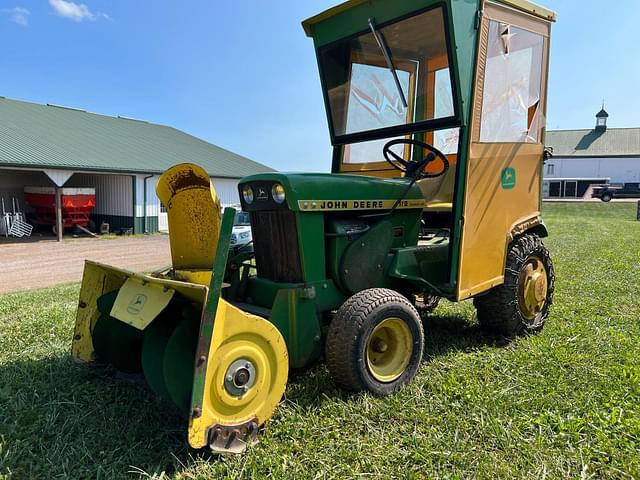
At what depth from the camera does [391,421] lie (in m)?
2.82

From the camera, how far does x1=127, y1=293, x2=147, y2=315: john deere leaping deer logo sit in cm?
272

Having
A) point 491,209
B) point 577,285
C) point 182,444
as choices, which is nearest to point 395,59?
point 491,209

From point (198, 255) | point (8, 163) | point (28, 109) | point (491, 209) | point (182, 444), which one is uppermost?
Answer: point (28, 109)

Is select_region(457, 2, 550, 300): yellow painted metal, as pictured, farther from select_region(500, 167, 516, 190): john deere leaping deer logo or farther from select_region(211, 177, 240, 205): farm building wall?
select_region(211, 177, 240, 205): farm building wall

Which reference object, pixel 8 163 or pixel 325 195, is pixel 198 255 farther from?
pixel 8 163

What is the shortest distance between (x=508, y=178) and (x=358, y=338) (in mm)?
1974

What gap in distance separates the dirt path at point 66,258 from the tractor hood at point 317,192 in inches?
251

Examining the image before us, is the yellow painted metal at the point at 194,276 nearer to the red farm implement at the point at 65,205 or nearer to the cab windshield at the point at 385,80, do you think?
the cab windshield at the point at 385,80

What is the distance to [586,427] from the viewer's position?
2742 millimetres

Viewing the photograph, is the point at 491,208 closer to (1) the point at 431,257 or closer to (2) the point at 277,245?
(1) the point at 431,257

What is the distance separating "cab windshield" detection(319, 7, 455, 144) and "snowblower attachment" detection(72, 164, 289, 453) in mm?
1525

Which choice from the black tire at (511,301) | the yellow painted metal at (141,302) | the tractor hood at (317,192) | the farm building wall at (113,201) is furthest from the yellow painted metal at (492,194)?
the farm building wall at (113,201)

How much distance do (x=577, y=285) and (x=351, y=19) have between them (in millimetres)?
4687

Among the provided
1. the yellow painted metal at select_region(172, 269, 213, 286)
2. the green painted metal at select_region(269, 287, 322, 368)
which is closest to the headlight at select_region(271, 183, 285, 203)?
the green painted metal at select_region(269, 287, 322, 368)
